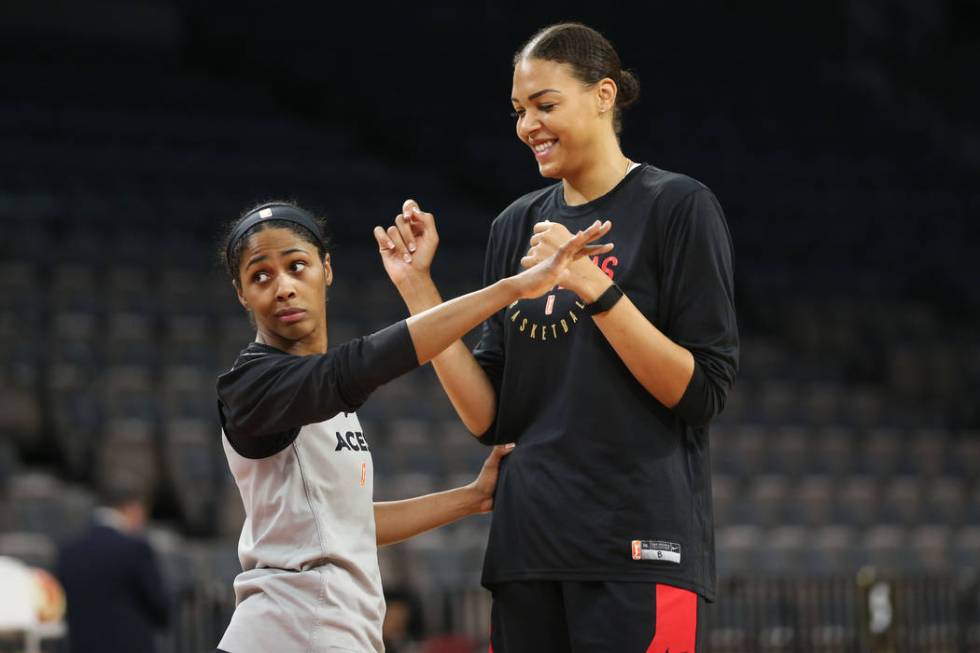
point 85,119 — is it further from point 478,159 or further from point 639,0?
point 639,0

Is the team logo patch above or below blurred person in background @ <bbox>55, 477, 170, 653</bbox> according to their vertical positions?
below

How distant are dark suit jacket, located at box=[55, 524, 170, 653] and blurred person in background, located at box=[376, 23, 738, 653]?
3637mm

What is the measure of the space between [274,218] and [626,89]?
2.04 ft

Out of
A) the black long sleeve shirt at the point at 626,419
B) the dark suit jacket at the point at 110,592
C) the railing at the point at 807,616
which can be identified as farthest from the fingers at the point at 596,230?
the railing at the point at 807,616

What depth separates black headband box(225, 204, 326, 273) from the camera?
2.46m

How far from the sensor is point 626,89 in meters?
2.47

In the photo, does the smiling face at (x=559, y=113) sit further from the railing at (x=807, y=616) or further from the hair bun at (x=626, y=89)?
the railing at (x=807, y=616)

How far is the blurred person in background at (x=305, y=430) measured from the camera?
228cm

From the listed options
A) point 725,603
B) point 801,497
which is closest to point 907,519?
point 801,497

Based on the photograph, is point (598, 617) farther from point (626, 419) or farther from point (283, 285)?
point (283, 285)

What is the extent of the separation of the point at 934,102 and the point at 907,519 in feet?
26.5

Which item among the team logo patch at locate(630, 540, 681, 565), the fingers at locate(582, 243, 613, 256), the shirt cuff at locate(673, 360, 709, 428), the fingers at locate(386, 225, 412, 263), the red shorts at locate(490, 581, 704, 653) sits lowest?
the red shorts at locate(490, 581, 704, 653)

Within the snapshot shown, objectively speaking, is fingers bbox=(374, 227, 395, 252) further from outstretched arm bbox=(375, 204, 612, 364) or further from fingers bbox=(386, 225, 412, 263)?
outstretched arm bbox=(375, 204, 612, 364)

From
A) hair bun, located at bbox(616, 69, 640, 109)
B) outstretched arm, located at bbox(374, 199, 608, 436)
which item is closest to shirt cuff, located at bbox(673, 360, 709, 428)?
outstretched arm, located at bbox(374, 199, 608, 436)
